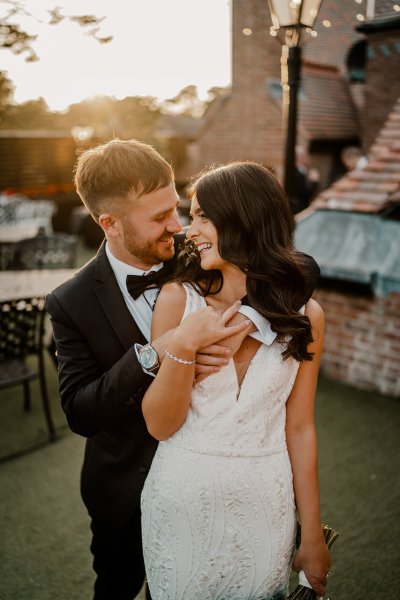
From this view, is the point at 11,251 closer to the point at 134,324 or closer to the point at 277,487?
the point at 134,324

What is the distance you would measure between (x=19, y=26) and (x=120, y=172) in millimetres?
2178

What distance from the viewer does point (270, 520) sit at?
5.00 feet

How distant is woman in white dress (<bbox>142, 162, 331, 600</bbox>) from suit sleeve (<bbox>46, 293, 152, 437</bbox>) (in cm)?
10

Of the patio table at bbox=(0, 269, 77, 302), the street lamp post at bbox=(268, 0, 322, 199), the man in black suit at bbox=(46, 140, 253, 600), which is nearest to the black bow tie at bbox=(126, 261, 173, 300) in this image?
the man in black suit at bbox=(46, 140, 253, 600)

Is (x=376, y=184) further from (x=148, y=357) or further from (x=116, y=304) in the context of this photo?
(x=148, y=357)

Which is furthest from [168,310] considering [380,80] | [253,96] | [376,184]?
[253,96]

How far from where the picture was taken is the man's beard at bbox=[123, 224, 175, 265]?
1774mm

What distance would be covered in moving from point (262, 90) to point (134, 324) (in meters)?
10.9

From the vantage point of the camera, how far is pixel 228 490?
147 cm

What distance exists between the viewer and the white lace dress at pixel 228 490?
57.8 inches

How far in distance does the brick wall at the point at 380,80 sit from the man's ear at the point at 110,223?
21.8 ft

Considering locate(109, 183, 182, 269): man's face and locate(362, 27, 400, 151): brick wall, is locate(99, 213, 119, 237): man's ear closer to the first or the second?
locate(109, 183, 182, 269): man's face

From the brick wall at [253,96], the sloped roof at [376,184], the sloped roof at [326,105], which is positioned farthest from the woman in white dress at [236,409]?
the sloped roof at [326,105]

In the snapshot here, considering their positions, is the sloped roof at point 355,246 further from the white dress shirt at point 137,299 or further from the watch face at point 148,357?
the watch face at point 148,357
